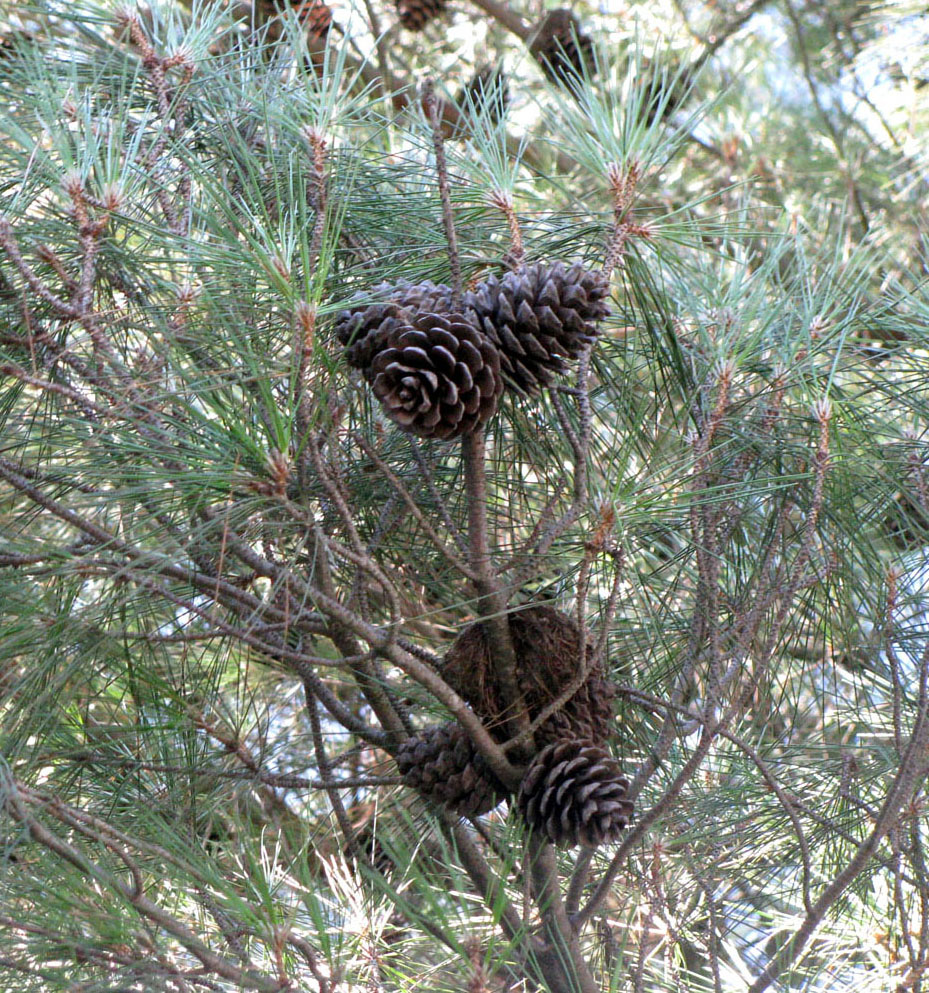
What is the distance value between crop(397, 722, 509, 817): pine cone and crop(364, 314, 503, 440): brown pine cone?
23 centimetres

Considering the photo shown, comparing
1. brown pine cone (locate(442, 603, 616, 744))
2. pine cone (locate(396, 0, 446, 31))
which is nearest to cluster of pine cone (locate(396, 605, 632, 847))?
brown pine cone (locate(442, 603, 616, 744))

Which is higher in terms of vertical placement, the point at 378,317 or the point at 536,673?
the point at 378,317

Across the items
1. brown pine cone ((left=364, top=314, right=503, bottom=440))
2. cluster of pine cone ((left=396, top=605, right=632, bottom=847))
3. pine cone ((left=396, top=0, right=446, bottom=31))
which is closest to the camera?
brown pine cone ((left=364, top=314, right=503, bottom=440))

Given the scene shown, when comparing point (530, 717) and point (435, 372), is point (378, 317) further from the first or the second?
point (530, 717)

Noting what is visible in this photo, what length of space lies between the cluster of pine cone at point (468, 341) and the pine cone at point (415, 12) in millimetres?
1475

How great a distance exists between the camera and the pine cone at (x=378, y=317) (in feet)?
2.16

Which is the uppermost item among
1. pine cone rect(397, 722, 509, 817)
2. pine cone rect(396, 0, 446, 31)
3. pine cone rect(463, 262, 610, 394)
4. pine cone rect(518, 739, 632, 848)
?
pine cone rect(463, 262, 610, 394)

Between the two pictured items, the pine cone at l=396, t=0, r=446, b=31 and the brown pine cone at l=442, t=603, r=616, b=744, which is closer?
the brown pine cone at l=442, t=603, r=616, b=744

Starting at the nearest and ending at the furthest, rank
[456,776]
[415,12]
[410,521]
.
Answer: [456,776], [410,521], [415,12]

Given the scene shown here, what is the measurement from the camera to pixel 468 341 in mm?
645

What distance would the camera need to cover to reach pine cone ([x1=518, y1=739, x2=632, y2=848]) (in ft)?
2.32

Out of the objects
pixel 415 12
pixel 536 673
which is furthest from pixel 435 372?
pixel 415 12

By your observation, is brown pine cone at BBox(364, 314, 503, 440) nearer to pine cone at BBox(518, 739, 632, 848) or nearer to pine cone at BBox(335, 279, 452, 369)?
pine cone at BBox(335, 279, 452, 369)

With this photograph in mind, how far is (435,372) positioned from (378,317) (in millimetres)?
57
